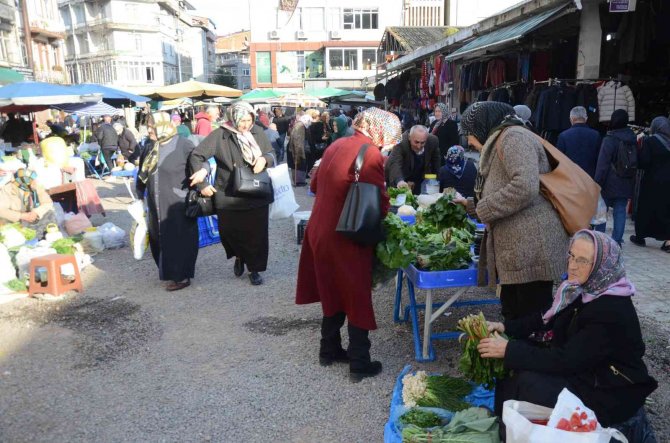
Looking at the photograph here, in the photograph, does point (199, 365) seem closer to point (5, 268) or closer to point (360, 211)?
point (360, 211)

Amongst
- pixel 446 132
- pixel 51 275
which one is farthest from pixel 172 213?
pixel 446 132

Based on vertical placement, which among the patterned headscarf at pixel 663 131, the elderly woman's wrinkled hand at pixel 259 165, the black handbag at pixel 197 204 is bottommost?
the black handbag at pixel 197 204

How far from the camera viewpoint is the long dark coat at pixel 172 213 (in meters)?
5.58

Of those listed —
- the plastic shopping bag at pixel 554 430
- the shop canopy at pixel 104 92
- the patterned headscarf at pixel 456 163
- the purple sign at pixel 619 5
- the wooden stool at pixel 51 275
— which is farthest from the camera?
the shop canopy at pixel 104 92

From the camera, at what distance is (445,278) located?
3717 millimetres

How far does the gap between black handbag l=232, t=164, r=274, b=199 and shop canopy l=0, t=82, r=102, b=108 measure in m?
9.04

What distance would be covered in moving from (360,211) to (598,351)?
58.9 inches

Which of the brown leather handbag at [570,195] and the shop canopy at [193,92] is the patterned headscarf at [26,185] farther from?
the shop canopy at [193,92]

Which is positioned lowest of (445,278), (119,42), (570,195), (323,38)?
(445,278)

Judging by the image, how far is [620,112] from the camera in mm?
6469

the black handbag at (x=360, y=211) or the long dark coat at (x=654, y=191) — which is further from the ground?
the black handbag at (x=360, y=211)

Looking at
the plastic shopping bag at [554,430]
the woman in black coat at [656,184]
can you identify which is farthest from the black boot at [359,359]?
the woman in black coat at [656,184]

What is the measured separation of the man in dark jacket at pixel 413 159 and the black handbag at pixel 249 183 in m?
→ 1.54

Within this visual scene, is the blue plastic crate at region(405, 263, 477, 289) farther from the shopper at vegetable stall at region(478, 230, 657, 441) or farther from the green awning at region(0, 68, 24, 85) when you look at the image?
the green awning at region(0, 68, 24, 85)
